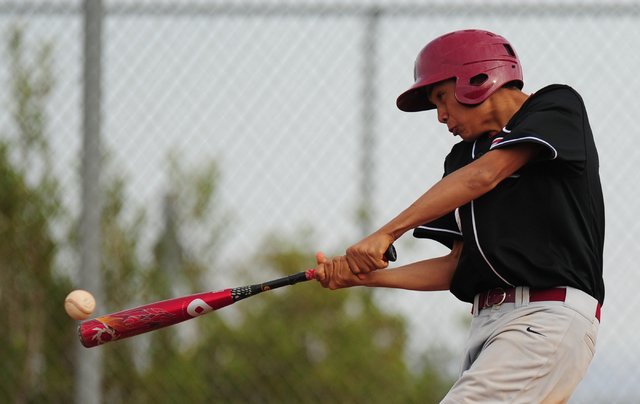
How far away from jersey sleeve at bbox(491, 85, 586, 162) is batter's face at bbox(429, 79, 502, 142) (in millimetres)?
140

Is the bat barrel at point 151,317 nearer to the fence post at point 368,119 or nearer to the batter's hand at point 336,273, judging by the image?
the batter's hand at point 336,273

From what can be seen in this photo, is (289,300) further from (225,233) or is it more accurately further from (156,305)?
(156,305)

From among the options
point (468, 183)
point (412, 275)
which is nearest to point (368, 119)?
point (412, 275)

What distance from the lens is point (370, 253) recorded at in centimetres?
226

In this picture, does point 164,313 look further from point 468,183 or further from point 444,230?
point 468,183

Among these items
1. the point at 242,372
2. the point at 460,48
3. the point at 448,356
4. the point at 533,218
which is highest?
the point at 460,48

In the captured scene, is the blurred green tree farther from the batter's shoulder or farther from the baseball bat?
the batter's shoulder

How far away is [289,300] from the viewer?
4035 millimetres

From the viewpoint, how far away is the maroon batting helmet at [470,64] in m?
2.27

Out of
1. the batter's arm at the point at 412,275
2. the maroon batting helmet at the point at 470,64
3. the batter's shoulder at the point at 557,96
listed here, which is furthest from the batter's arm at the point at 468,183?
the batter's arm at the point at 412,275

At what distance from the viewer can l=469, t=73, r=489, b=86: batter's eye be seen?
2.28 m

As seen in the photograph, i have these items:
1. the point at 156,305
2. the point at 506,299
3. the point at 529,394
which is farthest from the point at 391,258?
the point at 156,305

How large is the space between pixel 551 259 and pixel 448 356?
1.90 meters

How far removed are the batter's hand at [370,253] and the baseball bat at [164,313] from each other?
286mm
